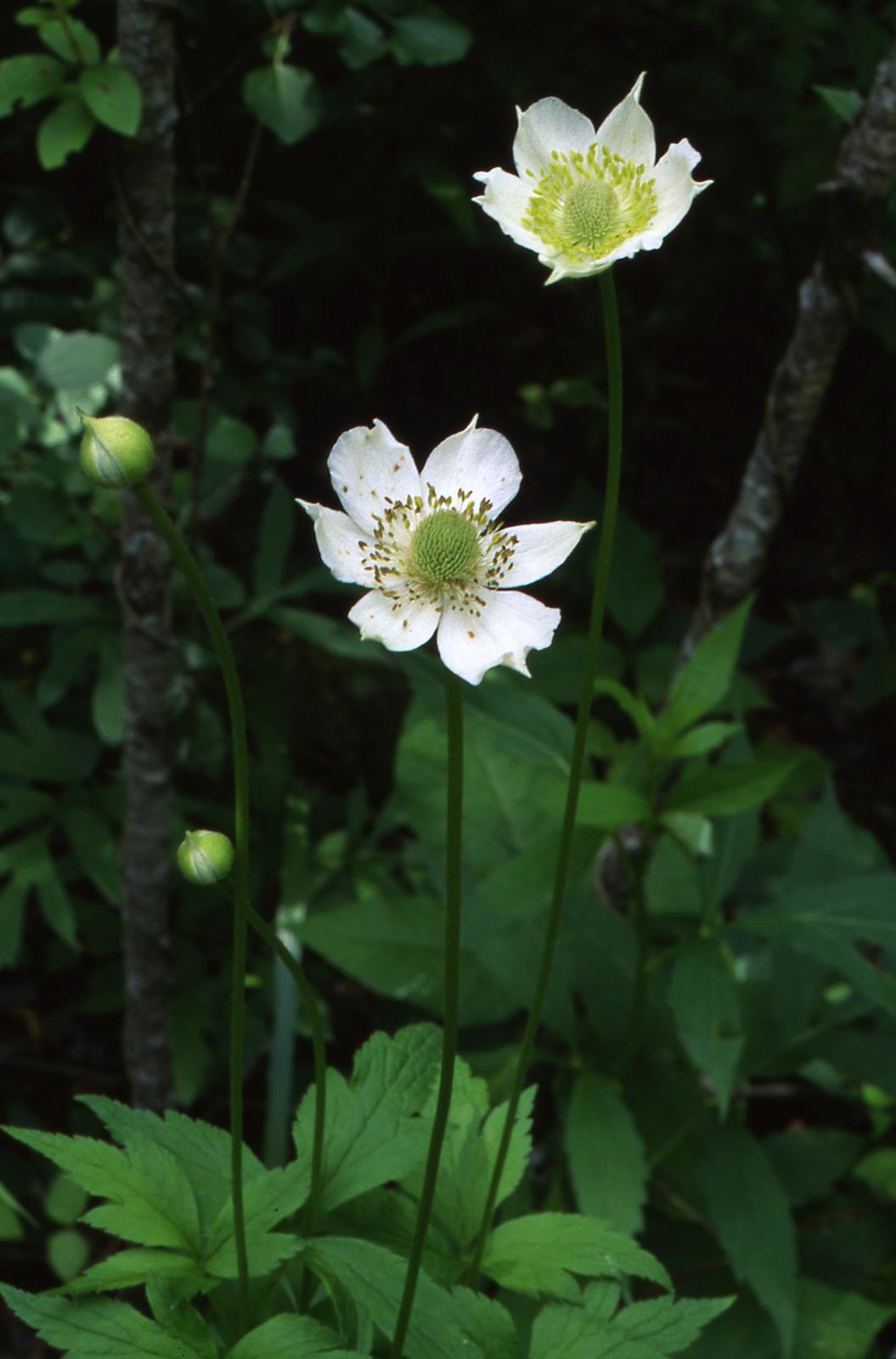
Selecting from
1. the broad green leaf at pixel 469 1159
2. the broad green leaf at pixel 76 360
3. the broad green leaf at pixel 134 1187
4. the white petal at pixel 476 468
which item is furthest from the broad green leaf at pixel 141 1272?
the broad green leaf at pixel 76 360

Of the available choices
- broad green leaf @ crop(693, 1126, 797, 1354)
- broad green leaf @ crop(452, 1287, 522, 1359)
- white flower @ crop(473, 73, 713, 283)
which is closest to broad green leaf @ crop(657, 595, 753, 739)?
broad green leaf @ crop(693, 1126, 797, 1354)

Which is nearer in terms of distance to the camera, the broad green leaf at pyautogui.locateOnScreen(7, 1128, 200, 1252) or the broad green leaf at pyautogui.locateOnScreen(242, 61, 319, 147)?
the broad green leaf at pyautogui.locateOnScreen(7, 1128, 200, 1252)

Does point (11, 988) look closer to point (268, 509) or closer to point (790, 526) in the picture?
point (268, 509)

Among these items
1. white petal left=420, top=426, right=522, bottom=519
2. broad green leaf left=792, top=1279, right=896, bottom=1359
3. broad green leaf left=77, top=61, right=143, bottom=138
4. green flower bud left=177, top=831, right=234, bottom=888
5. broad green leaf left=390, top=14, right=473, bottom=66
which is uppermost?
broad green leaf left=390, top=14, right=473, bottom=66

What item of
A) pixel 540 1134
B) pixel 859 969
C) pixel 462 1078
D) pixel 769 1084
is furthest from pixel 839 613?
pixel 462 1078

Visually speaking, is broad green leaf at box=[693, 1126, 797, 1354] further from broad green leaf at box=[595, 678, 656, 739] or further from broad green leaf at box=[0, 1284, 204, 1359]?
broad green leaf at box=[0, 1284, 204, 1359]

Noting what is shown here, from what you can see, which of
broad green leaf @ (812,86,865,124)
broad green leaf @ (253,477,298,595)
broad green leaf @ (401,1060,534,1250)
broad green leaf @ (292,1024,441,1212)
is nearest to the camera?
broad green leaf @ (292,1024,441,1212)

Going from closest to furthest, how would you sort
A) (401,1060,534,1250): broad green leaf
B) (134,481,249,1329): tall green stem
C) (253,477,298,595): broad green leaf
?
(134,481,249,1329): tall green stem
(401,1060,534,1250): broad green leaf
(253,477,298,595): broad green leaf

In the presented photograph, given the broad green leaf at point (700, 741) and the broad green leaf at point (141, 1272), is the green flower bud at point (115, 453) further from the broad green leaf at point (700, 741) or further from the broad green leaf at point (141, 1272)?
the broad green leaf at point (700, 741)
